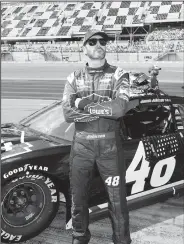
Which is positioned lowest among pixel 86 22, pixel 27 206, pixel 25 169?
pixel 27 206

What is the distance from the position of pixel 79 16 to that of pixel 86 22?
1147mm

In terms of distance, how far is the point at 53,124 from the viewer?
137 inches

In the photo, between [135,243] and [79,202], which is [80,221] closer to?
[79,202]

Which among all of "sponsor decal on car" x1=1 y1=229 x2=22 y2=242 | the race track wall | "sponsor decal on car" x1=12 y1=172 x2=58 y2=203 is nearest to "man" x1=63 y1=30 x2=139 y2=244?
"sponsor decal on car" x1=12 y1=172 x2=58 y2=203

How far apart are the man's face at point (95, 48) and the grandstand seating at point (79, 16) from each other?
3755 cm

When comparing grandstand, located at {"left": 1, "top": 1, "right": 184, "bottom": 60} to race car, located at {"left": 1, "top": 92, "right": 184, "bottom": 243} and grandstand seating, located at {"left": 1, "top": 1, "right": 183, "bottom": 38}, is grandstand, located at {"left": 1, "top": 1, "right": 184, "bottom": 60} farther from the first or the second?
race car, located at {"left": 1, "top": 92, "right": 184, "bottom": 243}

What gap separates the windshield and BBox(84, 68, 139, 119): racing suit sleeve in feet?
2.36

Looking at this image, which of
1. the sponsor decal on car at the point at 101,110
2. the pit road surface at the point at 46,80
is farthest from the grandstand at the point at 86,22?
the sponsor decal on car at the point at 101,110

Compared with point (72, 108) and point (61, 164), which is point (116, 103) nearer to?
point (72, 108)

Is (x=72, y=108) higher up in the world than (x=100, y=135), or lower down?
higher up

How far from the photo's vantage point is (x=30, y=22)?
4503cm

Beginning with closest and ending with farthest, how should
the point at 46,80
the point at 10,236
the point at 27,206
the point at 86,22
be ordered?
the point at 10,236, the point at 27,206, the point at 46,80, the point at 86,22

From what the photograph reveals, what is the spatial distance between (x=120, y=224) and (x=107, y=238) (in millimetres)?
484

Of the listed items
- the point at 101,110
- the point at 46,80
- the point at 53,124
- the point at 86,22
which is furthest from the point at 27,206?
the point at 86,22
